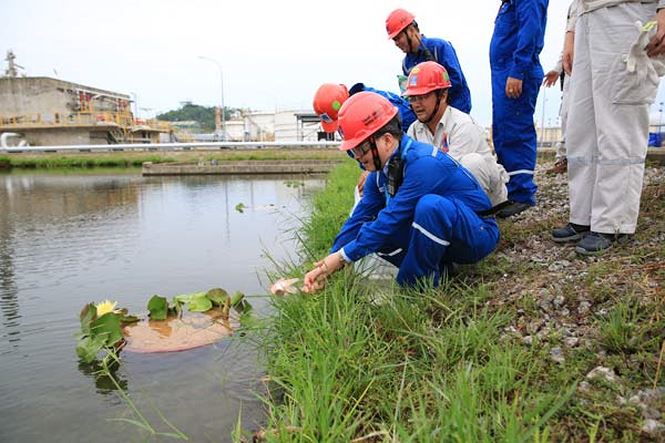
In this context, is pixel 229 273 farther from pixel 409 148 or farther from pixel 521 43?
pixel 521 43

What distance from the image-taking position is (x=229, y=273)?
4207 mm

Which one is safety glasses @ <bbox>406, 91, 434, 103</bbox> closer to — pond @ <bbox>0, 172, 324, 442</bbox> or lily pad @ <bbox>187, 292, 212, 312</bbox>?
pond @ <bbox>0, 172, 324, 442</bbox>

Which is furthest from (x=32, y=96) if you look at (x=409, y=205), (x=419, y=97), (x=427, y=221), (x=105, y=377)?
(x=427, y=221)

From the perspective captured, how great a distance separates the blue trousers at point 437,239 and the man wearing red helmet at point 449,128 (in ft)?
1.77

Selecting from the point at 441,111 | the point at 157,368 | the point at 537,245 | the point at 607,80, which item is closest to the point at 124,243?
the point at 157,368

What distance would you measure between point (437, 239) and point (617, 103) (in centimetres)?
114

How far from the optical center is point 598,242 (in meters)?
2.41

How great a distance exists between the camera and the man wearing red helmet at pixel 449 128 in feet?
9.44

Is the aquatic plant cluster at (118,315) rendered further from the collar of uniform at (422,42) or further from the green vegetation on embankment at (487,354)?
the collar of uniform at (422,42)

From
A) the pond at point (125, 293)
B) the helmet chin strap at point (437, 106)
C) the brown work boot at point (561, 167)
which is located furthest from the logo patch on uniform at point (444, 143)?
the brown work boot at point (561, 167)

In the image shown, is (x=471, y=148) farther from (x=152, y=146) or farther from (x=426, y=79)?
(x=152, y=146)

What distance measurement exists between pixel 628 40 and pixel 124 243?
5.16m

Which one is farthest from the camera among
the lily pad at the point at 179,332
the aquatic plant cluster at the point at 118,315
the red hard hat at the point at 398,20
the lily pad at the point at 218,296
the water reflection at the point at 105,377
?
the red hard hat at the point at 398,20

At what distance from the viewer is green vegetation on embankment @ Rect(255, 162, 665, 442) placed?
1.33 metres
